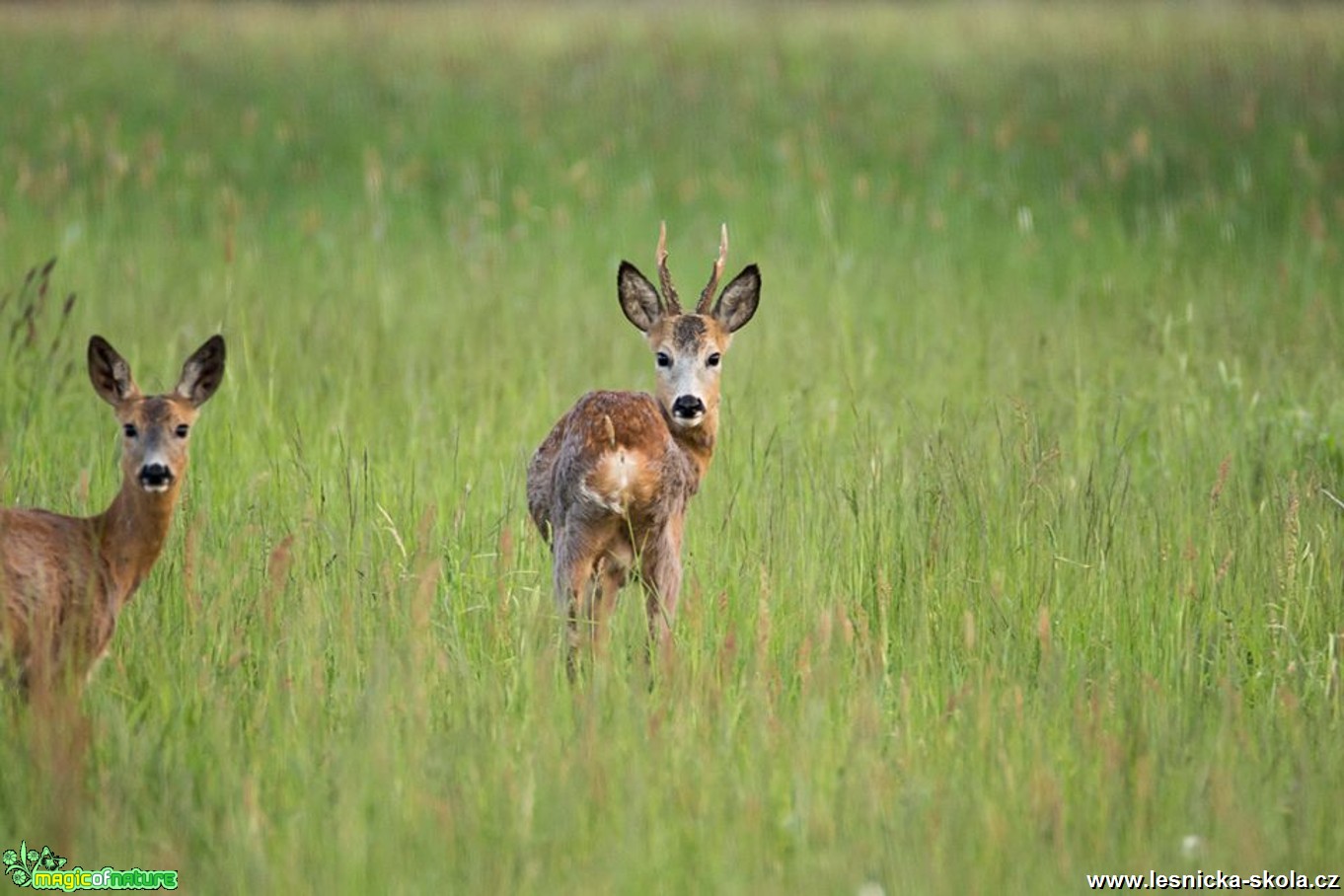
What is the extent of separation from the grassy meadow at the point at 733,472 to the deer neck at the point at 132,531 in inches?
6.5

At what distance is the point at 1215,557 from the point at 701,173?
8.58 m

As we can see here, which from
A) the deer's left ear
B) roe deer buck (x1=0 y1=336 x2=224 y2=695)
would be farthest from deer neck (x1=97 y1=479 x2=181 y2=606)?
the deer's left ear

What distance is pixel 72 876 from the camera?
415cm

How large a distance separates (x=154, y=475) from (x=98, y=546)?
34cm

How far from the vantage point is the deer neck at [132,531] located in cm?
533

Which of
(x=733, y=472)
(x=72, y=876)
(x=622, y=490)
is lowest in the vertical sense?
(x=72, y=876)

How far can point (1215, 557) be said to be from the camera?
253 inches

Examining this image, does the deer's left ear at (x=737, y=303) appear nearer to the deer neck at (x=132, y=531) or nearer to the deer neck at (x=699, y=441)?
the deer neck at (x=699, y=441)

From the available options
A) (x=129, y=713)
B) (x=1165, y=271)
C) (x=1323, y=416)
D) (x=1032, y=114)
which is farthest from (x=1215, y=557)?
(x=1032, y=114)

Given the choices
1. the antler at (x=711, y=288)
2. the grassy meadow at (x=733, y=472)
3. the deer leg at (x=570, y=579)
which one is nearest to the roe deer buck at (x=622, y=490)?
the deer leg at (x=570, y=579)

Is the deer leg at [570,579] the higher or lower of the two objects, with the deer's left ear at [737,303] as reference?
lower

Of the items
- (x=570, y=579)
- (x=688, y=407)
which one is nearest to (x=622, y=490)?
(x=570, y=579)

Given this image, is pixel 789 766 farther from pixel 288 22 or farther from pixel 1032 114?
pixel 288 22

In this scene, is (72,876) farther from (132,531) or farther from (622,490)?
(622,490)
